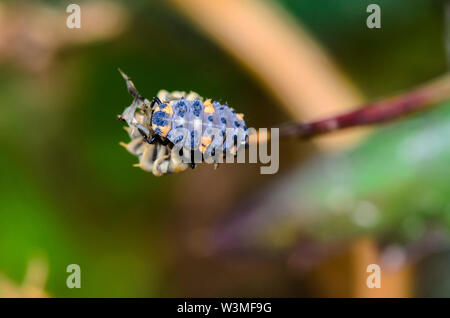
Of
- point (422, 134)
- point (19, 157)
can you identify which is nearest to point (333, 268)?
point (422, 134)

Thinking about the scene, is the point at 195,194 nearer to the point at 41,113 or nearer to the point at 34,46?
the point at 41,113

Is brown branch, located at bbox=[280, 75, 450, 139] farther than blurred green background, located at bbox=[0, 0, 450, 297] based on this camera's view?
No

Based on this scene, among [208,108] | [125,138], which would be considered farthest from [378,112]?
[125,138]

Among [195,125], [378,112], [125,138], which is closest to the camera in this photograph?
[195,125]

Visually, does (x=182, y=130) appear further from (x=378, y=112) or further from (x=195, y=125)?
(x=378, y=112)

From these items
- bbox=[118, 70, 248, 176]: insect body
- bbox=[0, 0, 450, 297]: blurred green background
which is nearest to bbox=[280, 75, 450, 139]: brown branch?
bbox=[118, 70, 248, 176]: insect body

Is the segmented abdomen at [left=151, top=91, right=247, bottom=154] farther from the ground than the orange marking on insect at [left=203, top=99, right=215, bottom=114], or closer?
closer

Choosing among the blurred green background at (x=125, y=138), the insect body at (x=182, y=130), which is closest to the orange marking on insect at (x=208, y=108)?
the insect body at (x=182, y=130)

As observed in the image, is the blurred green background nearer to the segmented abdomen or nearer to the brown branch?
the brown branch
